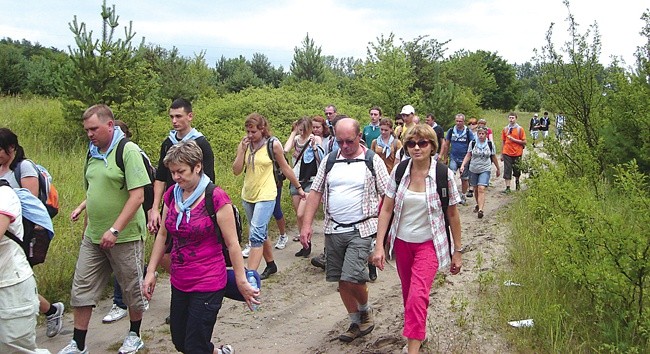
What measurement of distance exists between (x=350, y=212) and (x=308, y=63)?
2308cm

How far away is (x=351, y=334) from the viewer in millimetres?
4883

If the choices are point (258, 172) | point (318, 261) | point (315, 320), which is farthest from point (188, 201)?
point (318, 261)

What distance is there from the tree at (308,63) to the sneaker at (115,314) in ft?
72.2

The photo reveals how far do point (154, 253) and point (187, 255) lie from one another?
339 mm

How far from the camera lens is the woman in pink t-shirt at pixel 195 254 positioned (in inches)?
145

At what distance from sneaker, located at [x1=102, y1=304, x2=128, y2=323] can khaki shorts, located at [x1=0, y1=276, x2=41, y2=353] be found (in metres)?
2.02

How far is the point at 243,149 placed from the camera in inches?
255

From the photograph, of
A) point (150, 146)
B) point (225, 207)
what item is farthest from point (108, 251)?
point (150, 146)

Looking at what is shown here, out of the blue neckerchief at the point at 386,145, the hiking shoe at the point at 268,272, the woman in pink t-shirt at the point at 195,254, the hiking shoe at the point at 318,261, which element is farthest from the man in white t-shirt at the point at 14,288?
the blue neckerchief at the point at 386,145

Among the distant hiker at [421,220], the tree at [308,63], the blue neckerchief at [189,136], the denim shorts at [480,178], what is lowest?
the denim shorts at [480,178]

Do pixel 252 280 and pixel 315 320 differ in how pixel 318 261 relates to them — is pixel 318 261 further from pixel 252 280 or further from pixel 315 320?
pixel 252 280

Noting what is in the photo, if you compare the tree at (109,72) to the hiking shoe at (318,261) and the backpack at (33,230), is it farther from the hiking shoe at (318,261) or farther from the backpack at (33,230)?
the backpack at (33,230)

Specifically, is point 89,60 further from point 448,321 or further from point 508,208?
point 448,321

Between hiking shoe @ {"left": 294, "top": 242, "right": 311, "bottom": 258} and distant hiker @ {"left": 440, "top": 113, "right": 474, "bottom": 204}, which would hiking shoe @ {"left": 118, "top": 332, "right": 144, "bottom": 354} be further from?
distant hiker @ {"left": 440, "top": 113, "right": 474, "bottom": 204}
